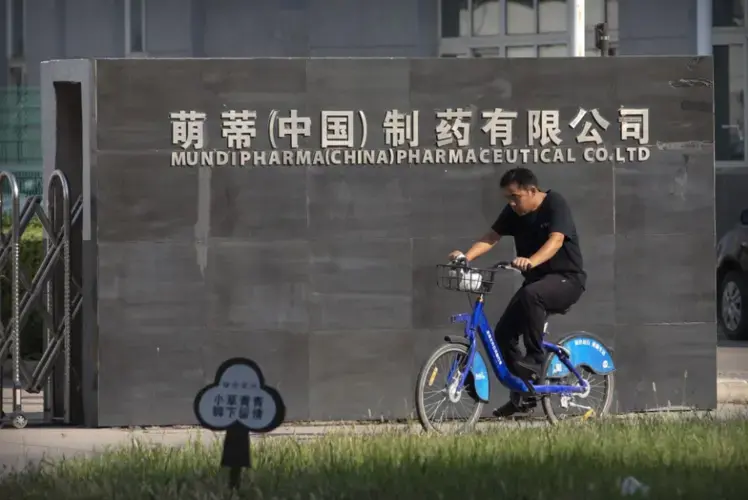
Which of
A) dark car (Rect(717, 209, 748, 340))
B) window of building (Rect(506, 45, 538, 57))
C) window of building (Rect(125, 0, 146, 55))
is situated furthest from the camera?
window of building (Rect(506, 45, 538, 57))

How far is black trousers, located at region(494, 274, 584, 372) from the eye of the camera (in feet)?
37.5

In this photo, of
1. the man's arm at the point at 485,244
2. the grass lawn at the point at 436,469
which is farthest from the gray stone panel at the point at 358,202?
the grass lawn at the point at 436,469

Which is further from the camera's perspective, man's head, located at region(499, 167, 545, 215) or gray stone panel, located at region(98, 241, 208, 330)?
gray stone panel, located at region(98, 241, 208, 330)

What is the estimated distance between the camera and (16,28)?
2564 centimetres

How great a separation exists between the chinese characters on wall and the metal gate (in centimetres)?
99

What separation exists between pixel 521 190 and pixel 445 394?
1.40m

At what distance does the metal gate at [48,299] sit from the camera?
12367mm

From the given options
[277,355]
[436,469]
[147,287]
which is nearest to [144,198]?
[147,287]

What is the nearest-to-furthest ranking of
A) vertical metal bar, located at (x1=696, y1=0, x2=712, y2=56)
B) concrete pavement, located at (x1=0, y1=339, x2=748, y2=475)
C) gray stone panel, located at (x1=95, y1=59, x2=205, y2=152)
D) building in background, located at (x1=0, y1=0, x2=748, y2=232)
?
concrete pavement, located at (x1=0, y1=339, x2=748, y2=475)
gray stone panel, located at (x1=95, y1=59, x2=205, y2=152)
vertical metal bar, located at (x1=696, y1=0, x2=712, y2=56)
building in background, located at (x1=0, y1=0, x2=748, y2=232)

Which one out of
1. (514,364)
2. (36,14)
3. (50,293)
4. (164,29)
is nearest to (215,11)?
(164,29)

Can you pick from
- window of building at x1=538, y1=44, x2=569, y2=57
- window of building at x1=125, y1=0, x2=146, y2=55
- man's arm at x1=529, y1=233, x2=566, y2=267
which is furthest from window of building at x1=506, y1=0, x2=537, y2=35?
man's arm at x1=529, y1=233, x2=566, y2=267

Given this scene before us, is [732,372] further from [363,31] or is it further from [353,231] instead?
[363,31]

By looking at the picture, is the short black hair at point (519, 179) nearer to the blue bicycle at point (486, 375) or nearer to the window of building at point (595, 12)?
the blue bicycle at point (486, 375)

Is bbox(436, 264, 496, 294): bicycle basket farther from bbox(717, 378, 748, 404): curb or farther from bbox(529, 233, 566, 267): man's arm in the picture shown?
bbox(717, 378, 748, 404): curb
